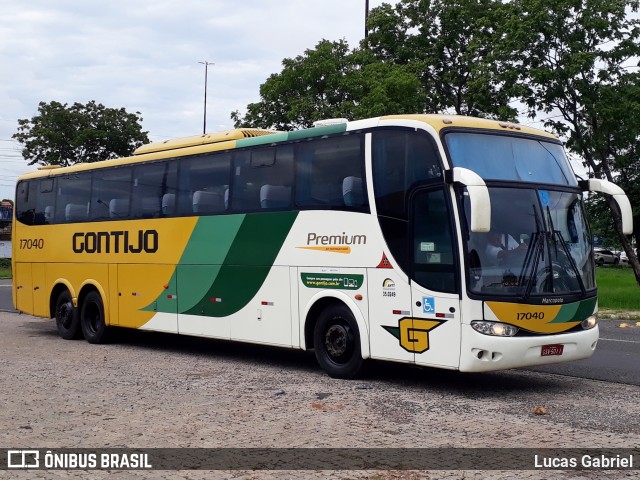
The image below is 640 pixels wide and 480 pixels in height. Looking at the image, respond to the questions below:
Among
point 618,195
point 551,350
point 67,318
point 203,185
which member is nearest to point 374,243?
point 551,350

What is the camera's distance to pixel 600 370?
A: 1291 centimetres

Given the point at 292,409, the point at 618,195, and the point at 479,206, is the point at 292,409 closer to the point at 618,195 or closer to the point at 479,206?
the point at 479,206

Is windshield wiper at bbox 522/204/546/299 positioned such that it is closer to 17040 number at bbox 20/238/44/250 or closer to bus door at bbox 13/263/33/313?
17040 number at bbox 20/238/44/250

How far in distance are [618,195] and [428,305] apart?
2.90 metres

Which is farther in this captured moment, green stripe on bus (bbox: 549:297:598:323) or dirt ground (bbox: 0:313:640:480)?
green stripe on bus (bbox: 549:297:598:323)

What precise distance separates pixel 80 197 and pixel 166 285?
374 centimetres

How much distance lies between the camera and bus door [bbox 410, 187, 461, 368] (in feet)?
34.8

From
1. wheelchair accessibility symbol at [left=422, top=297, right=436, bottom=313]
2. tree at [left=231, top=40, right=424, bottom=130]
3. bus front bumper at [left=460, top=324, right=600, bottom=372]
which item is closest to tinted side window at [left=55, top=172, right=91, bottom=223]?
wheelchair accessibility symbol at [left=422, top=297, right=436, bottom=313]

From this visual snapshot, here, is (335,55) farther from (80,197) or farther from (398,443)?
(398,443)

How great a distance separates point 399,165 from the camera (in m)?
11.5

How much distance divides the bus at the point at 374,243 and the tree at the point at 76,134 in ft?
141

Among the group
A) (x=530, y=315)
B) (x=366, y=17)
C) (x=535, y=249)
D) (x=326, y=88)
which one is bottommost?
(x=530, y=315)

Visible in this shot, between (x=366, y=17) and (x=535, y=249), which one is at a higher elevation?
(x=366, y=17)

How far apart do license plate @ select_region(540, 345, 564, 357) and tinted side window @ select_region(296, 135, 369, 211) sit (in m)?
2.86
